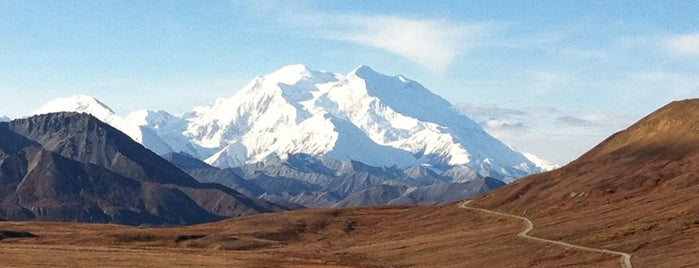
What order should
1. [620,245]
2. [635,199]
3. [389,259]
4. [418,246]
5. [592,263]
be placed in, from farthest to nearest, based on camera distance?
[635,199]
[418,246]
[389,259]
[620,245]
[592,263]

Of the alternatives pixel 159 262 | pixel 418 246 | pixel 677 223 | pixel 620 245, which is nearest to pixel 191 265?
pixel 159 262

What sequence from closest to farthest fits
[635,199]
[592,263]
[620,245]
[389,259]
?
[592,263] < [620,245] < [389,259] < [635,199]

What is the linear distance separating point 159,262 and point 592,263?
63.2m

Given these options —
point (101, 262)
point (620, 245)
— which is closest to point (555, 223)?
point (620, 245)

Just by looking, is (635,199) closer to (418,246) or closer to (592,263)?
(418,246)

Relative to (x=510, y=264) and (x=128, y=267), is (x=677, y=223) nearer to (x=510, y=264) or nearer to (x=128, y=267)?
(x=510, y=264)

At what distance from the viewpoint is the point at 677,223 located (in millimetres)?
149000

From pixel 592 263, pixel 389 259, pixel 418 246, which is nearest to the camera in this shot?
pixel 592 263

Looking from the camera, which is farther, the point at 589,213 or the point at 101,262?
the point at 589,213

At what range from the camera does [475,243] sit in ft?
550

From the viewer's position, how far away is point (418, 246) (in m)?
178

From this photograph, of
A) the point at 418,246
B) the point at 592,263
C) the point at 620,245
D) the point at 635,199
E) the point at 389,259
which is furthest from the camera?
the point at 635,199

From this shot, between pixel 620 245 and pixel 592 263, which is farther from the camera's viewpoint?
pixel 620 245

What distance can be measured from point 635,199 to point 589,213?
1767 cm
